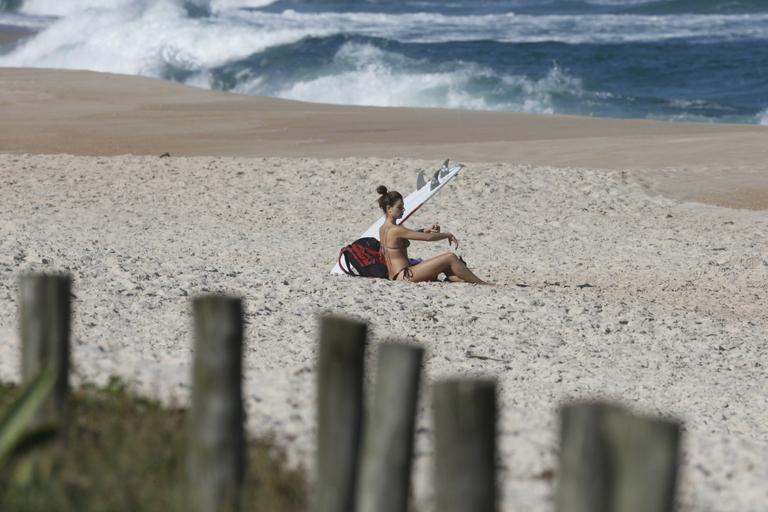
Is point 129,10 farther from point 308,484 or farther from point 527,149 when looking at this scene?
point 308,484

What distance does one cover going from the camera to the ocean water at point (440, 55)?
97.7 feet

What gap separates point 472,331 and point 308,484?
15.3 ft

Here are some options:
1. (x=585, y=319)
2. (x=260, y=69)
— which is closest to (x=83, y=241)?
(x=585, y=319)

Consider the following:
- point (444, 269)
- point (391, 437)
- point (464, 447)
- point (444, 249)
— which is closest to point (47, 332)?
point (391, 437)

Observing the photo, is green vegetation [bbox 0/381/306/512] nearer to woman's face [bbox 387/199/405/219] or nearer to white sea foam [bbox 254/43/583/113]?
woman's face [bbox 387/199/405/219]

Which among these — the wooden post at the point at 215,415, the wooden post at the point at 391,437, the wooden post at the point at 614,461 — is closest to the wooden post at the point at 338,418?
the wooden post at the point at 391,437

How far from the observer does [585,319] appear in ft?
31.6

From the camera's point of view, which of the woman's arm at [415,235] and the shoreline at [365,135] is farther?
the shoreline at [365,135]

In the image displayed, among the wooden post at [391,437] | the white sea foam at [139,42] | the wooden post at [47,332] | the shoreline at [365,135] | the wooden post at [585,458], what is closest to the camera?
the wooden post at [585,458]

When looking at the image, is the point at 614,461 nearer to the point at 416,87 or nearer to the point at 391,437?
the point at 391,437

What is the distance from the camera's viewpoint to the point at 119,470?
14.4 ft

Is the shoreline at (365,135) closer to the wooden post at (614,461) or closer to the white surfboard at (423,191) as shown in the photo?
the white surfboard at (423,191)

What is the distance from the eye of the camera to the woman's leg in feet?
34.5

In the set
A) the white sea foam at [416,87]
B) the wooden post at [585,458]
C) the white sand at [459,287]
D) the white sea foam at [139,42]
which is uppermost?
the white sea foam at [139,42]
